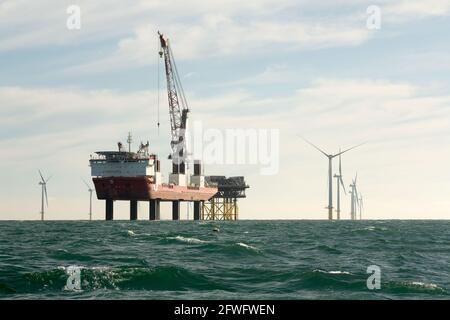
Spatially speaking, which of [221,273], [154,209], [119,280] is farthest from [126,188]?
[119,280]

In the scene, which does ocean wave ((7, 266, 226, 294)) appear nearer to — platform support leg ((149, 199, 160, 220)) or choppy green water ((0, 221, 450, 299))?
choppy green water ((0, 221, 450, 299))

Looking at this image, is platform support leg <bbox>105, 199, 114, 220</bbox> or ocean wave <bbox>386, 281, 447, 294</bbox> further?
platform support leg <bbox>105, 199, 114, 220</bbox>

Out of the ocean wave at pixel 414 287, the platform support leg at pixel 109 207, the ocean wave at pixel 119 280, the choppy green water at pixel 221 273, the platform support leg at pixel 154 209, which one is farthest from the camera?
the platform support leg at pixel 154 209

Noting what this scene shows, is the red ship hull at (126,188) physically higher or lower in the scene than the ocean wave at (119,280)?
higher

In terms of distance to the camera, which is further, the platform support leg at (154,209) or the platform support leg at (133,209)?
the platform support leg at (154,209)

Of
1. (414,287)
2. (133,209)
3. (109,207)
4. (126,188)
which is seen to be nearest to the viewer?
(414,287)

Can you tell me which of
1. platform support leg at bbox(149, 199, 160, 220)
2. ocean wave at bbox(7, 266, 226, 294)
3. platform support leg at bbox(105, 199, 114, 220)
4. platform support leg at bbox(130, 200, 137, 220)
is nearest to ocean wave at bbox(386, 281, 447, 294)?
ocean wave at bbox(7, 266, 226, 294)

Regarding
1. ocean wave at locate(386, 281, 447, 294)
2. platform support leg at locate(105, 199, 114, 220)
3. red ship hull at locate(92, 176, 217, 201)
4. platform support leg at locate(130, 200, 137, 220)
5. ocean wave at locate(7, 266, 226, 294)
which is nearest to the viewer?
ocean wave at locate(7, 266, 226, 294)

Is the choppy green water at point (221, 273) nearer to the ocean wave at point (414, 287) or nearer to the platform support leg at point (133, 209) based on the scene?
the ocean wave at point (414, 287)

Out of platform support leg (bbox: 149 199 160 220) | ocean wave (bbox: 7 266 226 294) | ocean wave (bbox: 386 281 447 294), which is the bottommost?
platform support leg (bbox: 149 199 160 220)

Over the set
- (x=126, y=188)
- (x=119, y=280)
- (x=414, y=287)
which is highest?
(x=126, y=188)

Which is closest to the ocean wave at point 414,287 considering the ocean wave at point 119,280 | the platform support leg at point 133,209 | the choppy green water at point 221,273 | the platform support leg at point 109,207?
the choppy green water at point 221,273

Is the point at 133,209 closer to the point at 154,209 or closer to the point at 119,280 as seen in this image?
the point at 154,209
